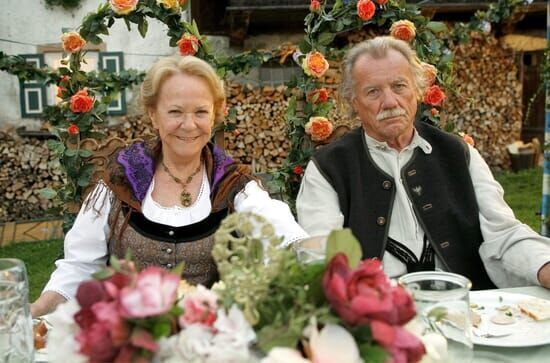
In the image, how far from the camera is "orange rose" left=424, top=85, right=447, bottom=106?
2824 millimetres

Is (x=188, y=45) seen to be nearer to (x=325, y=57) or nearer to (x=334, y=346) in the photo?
(x=325, y=57)

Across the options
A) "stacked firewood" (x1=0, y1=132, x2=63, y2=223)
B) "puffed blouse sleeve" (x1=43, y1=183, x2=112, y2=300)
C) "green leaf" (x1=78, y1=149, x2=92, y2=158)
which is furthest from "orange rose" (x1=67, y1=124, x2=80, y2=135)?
"stacked firewood" (x1=0, y1=132, x2=63, y2=223)

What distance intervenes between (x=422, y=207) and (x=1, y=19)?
6.66m

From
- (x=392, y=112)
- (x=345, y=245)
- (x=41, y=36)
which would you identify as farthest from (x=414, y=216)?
(x=41, y=36)

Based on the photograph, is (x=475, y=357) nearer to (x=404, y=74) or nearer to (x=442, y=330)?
(x=442, y=330)

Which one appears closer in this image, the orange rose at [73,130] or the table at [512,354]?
the table at [512,354]

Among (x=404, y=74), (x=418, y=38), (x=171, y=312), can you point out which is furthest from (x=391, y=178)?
(x=171, y=312)

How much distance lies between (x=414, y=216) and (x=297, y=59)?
3.67ft

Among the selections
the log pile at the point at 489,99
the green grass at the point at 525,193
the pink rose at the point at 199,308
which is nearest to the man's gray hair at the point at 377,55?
the pink rose at the point at 199,308

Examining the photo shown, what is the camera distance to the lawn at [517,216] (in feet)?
16.2

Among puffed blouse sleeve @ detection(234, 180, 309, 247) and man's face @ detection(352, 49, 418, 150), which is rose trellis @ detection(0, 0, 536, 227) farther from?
puffed blouse sleeve @ detection(234, 180, 309, 247)

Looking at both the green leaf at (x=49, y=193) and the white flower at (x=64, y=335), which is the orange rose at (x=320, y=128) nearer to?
the green leaf at (x=49, y=193)

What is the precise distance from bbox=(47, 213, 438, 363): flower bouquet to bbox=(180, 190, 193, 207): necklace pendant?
1158 mm

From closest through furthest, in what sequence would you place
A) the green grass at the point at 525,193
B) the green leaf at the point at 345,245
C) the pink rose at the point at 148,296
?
the pink rose at the point at 148,296 < the green leaf at the point at 345,245 < the green grass at the point at 525,193
